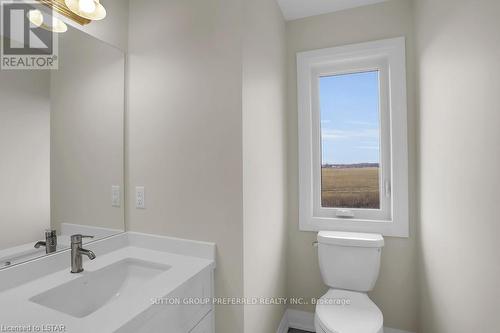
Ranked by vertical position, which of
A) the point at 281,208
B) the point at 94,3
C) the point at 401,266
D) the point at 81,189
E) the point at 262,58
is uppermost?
the point at 94,3

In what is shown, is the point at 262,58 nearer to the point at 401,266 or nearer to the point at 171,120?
the point at 171,120

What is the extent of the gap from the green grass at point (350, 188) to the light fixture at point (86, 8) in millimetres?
1806

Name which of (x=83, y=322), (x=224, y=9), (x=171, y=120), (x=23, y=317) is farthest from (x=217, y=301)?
(x=224, y=9)

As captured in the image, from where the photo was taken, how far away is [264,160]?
1602mm

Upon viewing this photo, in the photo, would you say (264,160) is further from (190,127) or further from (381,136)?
(381,136)

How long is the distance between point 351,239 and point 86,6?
6.62 feet

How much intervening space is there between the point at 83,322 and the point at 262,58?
1.52 metres

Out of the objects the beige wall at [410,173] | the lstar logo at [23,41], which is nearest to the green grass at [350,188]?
the beige wall at [410,173]

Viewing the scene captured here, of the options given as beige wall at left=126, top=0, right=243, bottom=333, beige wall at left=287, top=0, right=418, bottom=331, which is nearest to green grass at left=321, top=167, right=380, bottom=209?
beige wall at left=287, top=0, right=418, bottom=331

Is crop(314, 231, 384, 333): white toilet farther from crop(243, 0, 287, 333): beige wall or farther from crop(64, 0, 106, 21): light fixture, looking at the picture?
crop(64, 0, 106, 21): light fixture

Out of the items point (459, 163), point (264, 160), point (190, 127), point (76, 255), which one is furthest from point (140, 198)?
point (459, 163)

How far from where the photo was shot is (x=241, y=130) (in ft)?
4.17

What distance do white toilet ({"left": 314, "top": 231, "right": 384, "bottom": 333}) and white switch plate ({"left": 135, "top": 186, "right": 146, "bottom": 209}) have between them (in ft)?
4.07

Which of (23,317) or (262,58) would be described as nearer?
(23,317)
